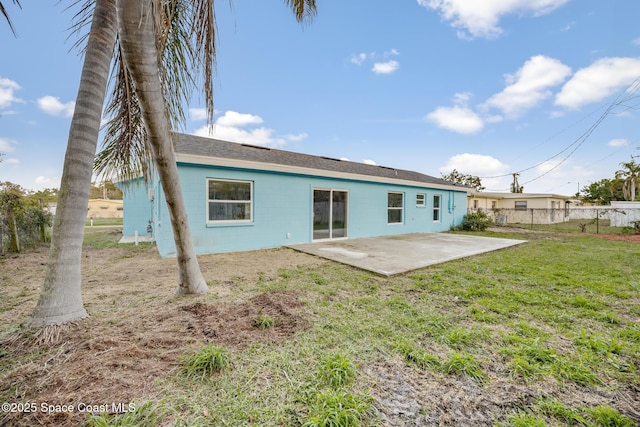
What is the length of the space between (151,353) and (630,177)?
41.1 meters

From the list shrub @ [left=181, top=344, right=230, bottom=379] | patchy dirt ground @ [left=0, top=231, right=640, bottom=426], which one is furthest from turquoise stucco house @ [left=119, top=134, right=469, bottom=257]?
shrub @ [left=181, top=344, right=230, bottom=379]

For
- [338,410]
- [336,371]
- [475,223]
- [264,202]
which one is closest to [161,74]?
[336,371]

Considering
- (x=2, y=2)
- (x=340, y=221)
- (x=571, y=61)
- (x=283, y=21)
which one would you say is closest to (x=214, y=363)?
(x=2, y=2)

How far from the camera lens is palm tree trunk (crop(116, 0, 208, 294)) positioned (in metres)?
2.40

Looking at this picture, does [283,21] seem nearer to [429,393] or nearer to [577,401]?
[429,393]

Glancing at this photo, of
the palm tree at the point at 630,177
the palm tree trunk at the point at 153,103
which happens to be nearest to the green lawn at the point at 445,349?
the palm tree trunk at the point at 153,103

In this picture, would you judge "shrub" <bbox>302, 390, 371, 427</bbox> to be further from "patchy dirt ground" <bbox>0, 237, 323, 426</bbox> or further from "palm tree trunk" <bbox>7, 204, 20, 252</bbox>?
"palm tree trunk" <bbox>7, 204, 20, 252</bbox>

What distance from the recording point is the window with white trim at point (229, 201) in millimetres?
7309

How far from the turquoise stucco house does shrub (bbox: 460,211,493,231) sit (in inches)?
165

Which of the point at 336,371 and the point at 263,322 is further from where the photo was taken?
the point at 263,322

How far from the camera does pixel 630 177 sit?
84.5ft

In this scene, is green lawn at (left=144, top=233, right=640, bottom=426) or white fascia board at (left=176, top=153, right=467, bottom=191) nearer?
green lawn at (left=144, top=233, right=640, bottom=426)

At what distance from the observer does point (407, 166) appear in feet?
67.3

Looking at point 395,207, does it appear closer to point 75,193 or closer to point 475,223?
point 475,223
